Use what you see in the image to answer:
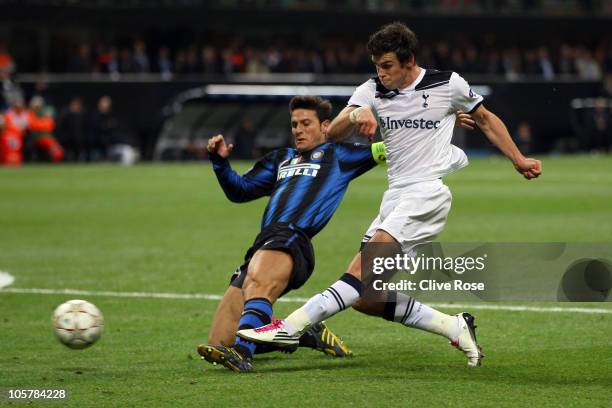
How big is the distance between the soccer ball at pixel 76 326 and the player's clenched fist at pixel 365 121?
2.04m

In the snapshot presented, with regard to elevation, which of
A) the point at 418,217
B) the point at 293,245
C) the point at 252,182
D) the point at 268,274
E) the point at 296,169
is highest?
the point at 296,169

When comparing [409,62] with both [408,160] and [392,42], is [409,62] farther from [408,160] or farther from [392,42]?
[408,160]

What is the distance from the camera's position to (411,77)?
7559 mm

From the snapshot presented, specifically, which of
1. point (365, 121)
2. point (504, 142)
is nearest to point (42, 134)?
point (504, 142)

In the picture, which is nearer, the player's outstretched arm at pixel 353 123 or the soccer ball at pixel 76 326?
the player's outstretched arm at pixel 353 123

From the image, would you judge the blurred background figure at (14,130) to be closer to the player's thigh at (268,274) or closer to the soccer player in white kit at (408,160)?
the player's thigh at (268,274)

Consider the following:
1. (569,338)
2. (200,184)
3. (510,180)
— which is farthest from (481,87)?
(569,338)

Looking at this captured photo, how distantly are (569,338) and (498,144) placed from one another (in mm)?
1815

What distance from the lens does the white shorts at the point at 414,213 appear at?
736 centimetres

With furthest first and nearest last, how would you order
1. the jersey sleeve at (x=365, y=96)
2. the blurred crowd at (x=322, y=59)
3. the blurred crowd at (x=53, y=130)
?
the blurred crowd at (x=322, y=59) < the blurred crowd at (x=53, y=130) < the jersey sleeve at (x=365, y=96)

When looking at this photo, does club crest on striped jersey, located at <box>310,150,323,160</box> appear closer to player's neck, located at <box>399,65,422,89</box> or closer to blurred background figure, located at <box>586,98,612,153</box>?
player's neck, located at <box>399,65,422,89</box>

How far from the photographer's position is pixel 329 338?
26.5ft

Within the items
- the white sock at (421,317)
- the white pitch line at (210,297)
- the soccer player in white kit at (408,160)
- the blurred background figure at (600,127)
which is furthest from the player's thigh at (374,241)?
the blurred background figure at (600,127)

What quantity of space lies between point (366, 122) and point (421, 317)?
1431mm
